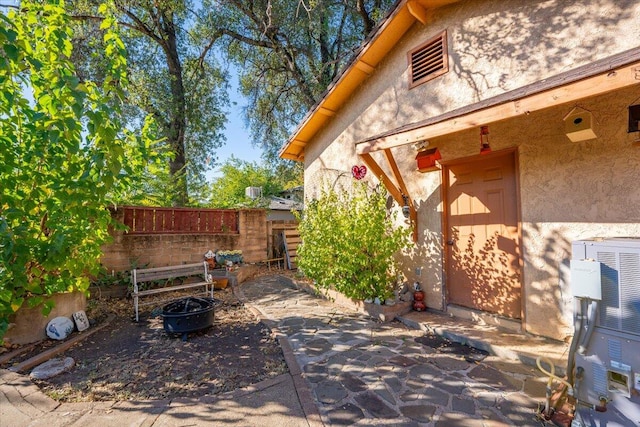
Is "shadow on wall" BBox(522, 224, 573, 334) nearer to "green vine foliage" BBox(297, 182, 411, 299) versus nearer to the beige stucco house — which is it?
the beige stucco house

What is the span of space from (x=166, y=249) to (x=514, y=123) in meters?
8.26

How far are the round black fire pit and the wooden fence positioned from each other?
12.5ft

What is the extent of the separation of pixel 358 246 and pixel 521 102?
327 centimetres

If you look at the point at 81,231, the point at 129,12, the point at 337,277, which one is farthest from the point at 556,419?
the point at 129,12

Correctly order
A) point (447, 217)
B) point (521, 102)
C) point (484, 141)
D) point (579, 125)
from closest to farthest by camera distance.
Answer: point (521, 102)
point (579, 125)
point (484, 141)
point (447, 217)

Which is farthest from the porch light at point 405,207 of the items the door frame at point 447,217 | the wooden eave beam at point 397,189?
the door frame at point 447,217

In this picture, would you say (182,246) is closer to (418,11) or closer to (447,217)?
(447,217)

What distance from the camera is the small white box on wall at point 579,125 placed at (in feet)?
11.3

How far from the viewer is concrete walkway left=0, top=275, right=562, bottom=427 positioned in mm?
2668

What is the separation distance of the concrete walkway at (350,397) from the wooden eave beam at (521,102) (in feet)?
9.63

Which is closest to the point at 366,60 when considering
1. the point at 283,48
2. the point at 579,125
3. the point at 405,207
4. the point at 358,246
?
the point at 405,207

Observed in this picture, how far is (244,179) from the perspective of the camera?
17172 mm

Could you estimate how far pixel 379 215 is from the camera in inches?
217

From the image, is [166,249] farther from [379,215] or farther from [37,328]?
[379,215]
